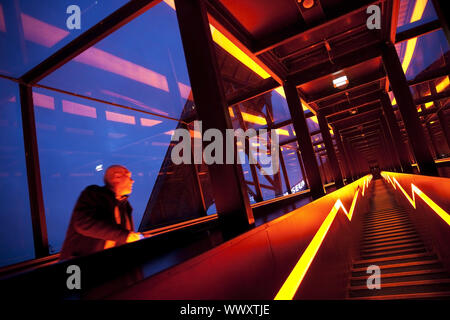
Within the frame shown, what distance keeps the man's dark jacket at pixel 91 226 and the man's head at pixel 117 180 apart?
5.7 inches

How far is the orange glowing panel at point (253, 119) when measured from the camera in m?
12.2

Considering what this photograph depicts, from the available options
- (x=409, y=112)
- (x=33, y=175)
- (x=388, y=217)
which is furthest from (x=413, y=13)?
(x=33, y=175)

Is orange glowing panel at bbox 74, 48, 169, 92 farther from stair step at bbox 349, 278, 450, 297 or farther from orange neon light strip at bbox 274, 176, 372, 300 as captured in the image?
A: stair step at bbox 349, 278, 450, 297

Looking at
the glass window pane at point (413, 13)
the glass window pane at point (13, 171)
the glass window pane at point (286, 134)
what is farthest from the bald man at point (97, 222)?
the glass window pane at point (286, 134)

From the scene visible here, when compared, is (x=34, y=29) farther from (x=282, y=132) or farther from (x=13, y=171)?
(x=282, y=132)

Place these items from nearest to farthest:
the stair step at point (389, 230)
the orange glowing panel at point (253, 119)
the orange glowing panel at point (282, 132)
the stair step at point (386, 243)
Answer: the stair step at point (386, 243)
the stair step at point (389, 230)
the orange glowing panel at point (253, 119)
the orange glowing panel at point (282, 132)

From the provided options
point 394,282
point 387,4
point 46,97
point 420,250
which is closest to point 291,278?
point 394,282

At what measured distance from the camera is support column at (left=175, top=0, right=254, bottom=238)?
2996 mm

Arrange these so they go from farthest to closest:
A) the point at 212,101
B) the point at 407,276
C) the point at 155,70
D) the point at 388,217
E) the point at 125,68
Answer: the point at 155,70
the point at 388,217
the point at 125,68
the point at 407,276
the point at 212,101

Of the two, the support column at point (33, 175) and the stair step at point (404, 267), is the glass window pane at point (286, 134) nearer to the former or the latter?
the stair step at point (404, 267)

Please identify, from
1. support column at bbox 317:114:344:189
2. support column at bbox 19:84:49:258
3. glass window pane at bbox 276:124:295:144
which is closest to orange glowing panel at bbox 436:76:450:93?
support column at bbox 317:114:344:189

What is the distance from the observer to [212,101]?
3148 millimetres

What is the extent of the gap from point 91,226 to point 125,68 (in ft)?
27.3
